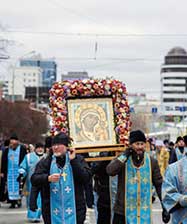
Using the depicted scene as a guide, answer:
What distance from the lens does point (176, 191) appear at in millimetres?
6965

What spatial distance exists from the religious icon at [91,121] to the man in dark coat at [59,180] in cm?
196

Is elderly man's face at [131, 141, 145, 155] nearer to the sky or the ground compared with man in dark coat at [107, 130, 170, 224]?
nearer to the sky

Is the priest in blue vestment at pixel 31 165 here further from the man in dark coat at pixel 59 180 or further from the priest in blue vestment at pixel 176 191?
the priest in blue vestment at pixel 176 191

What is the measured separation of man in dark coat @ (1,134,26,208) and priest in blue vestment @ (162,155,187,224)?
11.0m

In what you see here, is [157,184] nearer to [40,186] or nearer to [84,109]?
[40,186]

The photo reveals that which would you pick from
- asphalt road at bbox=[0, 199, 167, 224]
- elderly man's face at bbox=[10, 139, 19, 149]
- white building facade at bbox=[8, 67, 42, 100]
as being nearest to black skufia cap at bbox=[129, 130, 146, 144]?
asphalt road at bbox=[0, 199, 167, 224]

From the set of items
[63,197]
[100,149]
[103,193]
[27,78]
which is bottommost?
[103,193]

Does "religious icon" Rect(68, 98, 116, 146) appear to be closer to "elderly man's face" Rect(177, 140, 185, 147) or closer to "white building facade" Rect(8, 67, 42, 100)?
"elderly man's face" Rect(177, 140, 185, 147)

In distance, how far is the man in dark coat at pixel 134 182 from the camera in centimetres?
844

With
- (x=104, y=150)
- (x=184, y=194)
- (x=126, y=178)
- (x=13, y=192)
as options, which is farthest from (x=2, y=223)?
(x=184, y=194)

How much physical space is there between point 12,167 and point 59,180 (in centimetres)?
1035

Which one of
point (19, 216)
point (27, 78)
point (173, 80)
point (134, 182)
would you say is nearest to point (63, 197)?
point (134, 182)

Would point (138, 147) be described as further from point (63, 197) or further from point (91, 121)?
point (91, 121)

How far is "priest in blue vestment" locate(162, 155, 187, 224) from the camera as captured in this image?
6938 mm
